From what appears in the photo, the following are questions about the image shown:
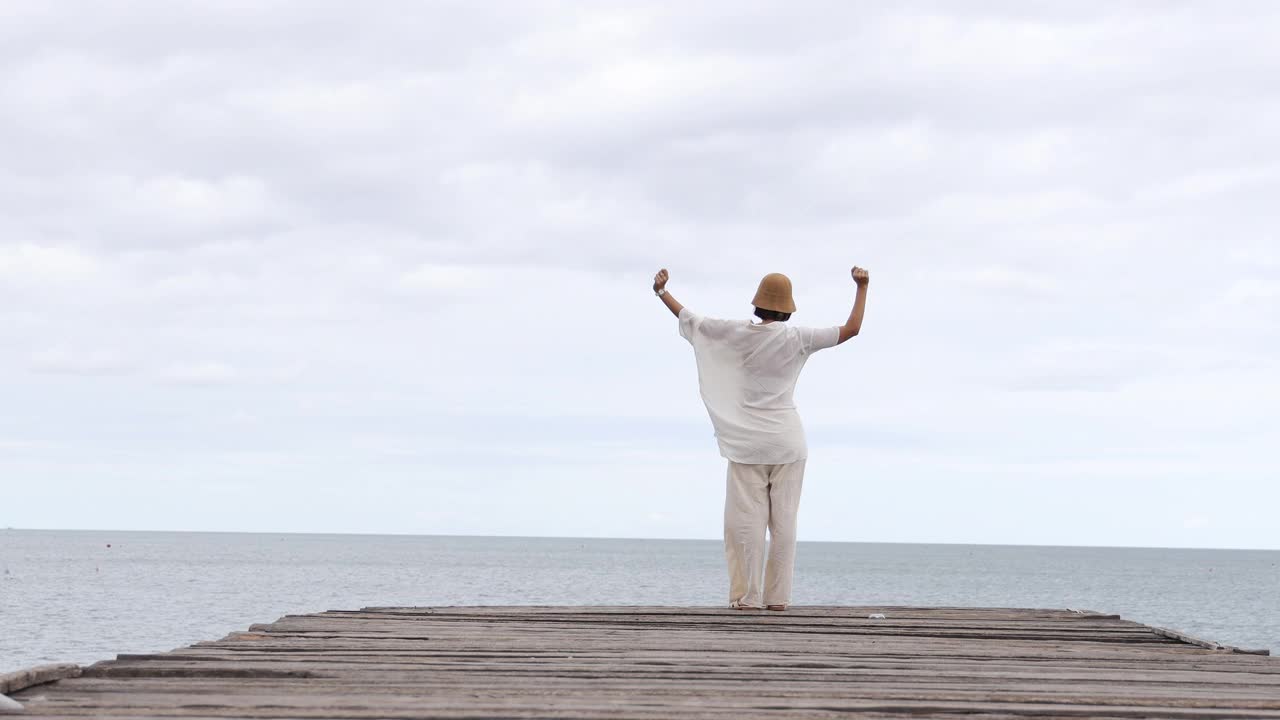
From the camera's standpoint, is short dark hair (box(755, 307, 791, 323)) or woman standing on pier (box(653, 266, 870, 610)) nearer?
woman standing on pier (box(653, 266, 870, 610))

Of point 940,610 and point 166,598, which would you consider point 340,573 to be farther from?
point 940,610

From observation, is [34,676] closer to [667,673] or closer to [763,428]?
[667,673]

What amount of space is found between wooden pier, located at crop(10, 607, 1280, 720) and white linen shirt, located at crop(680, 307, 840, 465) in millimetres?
1248

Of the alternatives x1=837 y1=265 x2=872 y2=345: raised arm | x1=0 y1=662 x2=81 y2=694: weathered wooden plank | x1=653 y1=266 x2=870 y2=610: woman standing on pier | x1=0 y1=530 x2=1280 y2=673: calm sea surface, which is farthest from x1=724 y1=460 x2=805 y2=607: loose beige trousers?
x1=0 y1=530 x2=1280 y2=673: calm sea surface

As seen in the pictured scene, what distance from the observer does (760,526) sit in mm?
7246

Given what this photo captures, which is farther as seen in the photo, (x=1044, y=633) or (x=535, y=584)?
(x=535, y=584)

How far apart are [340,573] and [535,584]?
27.6 metres

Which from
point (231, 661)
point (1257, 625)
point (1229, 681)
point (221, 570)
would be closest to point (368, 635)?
point (231, 661)

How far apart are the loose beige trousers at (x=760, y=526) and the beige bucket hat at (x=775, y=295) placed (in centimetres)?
81

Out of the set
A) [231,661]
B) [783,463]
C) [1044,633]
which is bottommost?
[231,661]

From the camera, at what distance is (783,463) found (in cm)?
730

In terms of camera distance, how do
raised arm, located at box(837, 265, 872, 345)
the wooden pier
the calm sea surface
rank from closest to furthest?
the wooden pier, raised arm, located at box(837, 265, 872, 345), the calm sea surface

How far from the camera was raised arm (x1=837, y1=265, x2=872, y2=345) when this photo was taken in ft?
23.5

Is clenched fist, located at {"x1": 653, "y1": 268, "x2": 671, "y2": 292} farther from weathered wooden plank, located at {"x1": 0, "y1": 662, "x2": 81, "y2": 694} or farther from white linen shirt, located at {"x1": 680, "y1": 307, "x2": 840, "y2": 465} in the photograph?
weathered wooden plank, located at {"x1": 0, "y1": 662, "x2": 81, "y2": 694}
